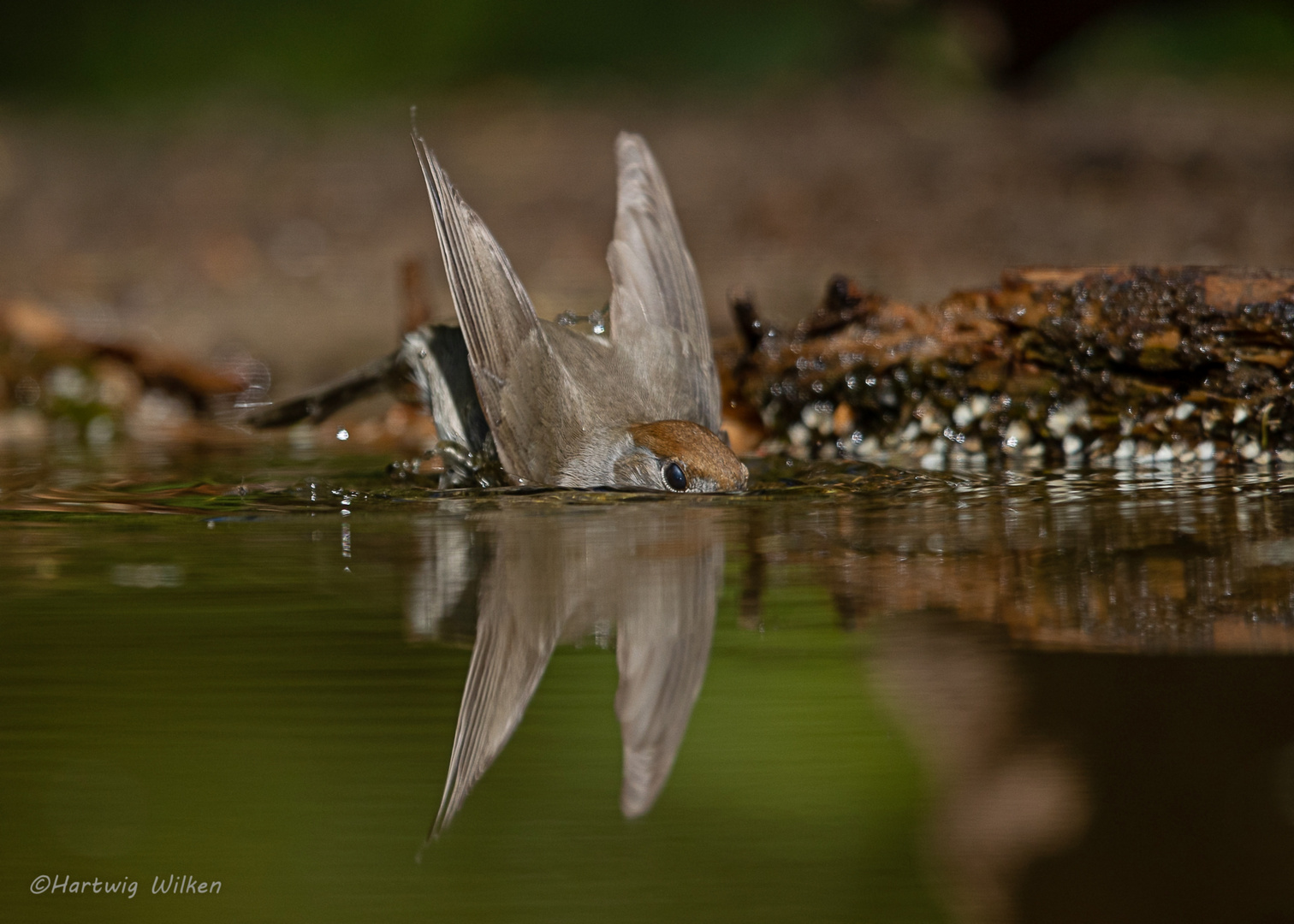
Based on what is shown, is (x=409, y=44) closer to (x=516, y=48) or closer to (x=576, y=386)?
(x=516, y=48)

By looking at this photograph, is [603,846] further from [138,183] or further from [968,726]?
[138,183]

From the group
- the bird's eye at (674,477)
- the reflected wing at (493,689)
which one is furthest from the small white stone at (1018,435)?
the reflected wing at (493,689)

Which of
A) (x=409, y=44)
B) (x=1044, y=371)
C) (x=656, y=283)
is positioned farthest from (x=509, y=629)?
(x=409, y=44)

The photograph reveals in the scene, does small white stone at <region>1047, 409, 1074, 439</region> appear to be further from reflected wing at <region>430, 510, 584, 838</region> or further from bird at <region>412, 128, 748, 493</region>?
reflected wing at <region>430, 510, 584, 838</region>

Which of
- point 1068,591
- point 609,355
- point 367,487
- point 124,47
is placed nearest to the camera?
point 1068,591

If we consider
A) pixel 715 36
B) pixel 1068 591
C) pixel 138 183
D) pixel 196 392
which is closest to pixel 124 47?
pixel 138 183

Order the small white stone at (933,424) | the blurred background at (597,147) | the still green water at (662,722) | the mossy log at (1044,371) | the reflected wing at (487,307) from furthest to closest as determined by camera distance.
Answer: the blurred background at (597,147), the small white stone at (933,424), the mossy log at (1044,371), the reflected wing at (487,307), the still green water at (662,722)

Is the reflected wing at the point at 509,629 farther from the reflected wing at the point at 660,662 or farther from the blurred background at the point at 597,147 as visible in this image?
the blurred background at the point at 597,147
